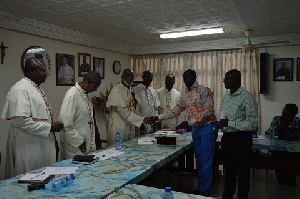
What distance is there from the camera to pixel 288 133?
3820 millimetres

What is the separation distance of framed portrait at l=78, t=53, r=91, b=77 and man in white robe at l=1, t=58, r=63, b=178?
114 inches

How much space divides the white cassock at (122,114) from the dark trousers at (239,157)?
1385 millimetres

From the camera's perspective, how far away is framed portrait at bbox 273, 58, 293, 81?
6079 millimetres

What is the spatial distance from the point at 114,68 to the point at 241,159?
4.48 metres

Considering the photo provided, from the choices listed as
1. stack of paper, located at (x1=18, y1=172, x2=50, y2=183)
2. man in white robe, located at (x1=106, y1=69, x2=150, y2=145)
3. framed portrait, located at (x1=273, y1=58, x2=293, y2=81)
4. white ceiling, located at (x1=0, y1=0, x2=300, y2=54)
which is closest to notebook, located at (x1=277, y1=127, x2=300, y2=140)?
white ceiling, located at (x1=0, y1=0, x2=300, y2=54)

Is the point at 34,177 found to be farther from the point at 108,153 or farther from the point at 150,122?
the point at 150,122

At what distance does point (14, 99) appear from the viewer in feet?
→ 8.18

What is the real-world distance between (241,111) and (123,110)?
1720 millimetres

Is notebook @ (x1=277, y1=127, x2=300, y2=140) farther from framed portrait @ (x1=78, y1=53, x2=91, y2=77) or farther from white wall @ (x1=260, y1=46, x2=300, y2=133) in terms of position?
framed portrait @ (x1=78, y1=53, x2=91, y2=77)

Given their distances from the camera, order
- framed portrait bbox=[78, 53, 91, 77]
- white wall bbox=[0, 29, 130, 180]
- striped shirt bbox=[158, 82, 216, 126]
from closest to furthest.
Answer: striped shirt bbox=[158, 82, 216, 126], white wall bbox=[0, 29, 130, 180], framed portrait bbox=[78, 53, 91, 77]

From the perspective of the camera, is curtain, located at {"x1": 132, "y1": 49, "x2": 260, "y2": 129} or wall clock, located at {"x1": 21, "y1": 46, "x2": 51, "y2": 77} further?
curtain, located at {"x1": 132, "y1": 49, "x2": 260, "y2": 129}

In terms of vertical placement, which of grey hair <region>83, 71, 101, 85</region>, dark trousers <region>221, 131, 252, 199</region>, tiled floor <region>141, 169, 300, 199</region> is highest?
grey hair <region>83, 71, 101, 85</region>

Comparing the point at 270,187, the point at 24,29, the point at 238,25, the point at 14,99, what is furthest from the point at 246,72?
the point at 14,99

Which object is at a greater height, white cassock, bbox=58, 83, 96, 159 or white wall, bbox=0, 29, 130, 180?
white wall, bbox=0, 29, 130, 180
